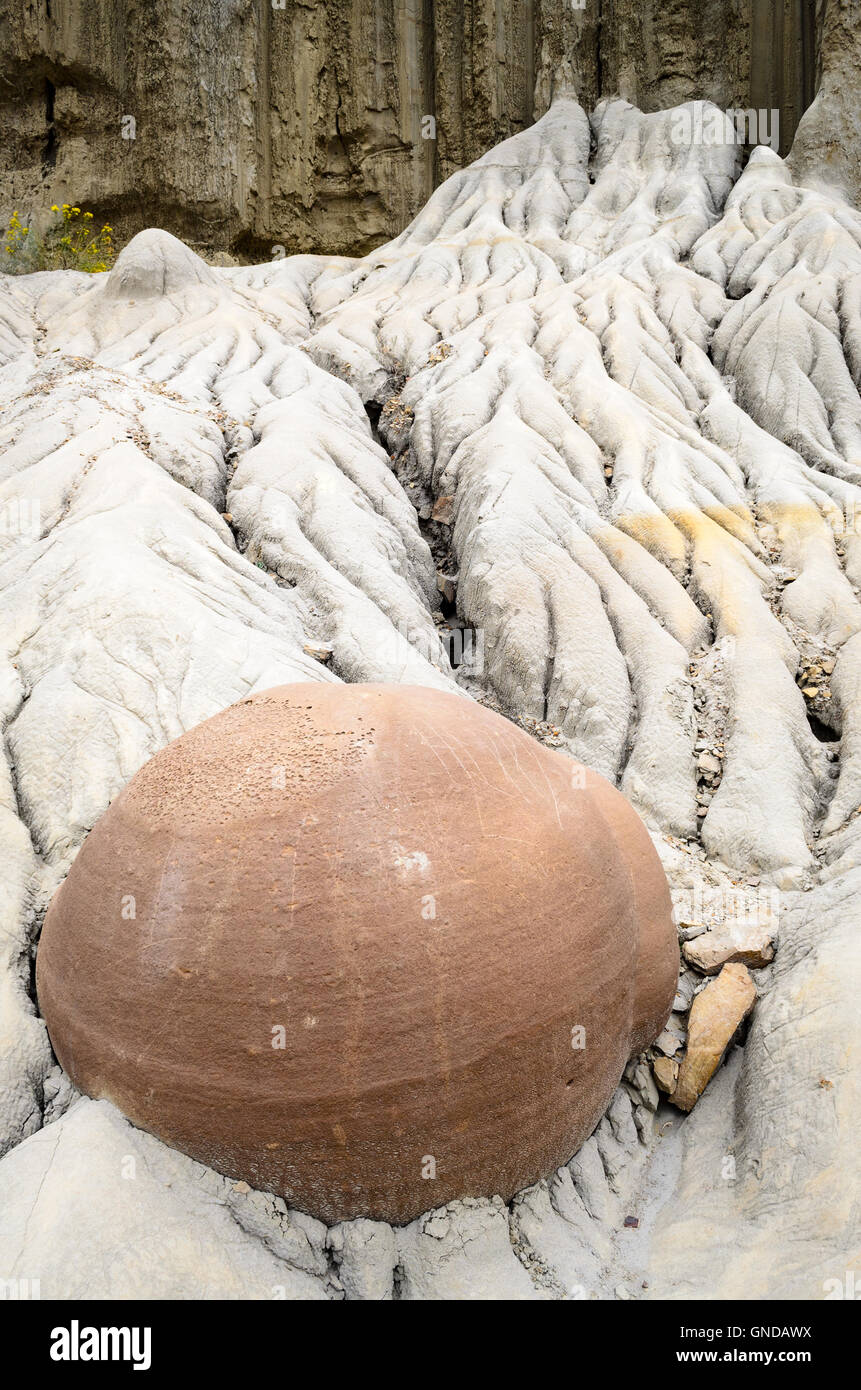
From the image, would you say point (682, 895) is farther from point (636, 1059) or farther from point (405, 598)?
point (405, 598)

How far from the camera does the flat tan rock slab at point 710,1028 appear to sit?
3.80m

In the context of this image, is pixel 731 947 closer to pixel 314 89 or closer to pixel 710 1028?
pixel 710 1028

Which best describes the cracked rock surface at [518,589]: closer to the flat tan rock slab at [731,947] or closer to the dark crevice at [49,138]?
the flat tan rock slab at [731,947]

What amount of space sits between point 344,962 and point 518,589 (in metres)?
4.90

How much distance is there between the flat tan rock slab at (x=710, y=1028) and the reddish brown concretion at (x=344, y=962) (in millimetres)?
720

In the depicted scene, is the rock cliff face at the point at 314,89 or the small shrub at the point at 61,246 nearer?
the small shrub at the point at 61,246

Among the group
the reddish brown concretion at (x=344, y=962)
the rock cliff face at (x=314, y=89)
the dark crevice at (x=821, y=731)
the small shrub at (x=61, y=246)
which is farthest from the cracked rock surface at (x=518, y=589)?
the rock cliff face at (x=314, y=89)

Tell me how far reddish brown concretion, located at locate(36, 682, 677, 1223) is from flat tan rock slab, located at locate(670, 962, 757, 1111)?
2.36ft

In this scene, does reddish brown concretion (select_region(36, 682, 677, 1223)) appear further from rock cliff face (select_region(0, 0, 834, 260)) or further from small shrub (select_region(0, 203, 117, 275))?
rock cliff face (select_region(0, 0, 834, 260))

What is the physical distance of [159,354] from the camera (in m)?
10.6

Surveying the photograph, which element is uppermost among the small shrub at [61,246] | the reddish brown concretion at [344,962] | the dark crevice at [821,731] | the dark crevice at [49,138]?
the dark crevice at [49,138]

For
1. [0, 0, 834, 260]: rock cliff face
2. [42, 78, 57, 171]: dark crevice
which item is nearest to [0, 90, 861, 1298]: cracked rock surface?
[0, 0, 834, 260]: rock cliff face

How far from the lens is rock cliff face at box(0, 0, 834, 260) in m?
15.5

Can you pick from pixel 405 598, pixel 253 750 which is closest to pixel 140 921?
pixel 253 750
